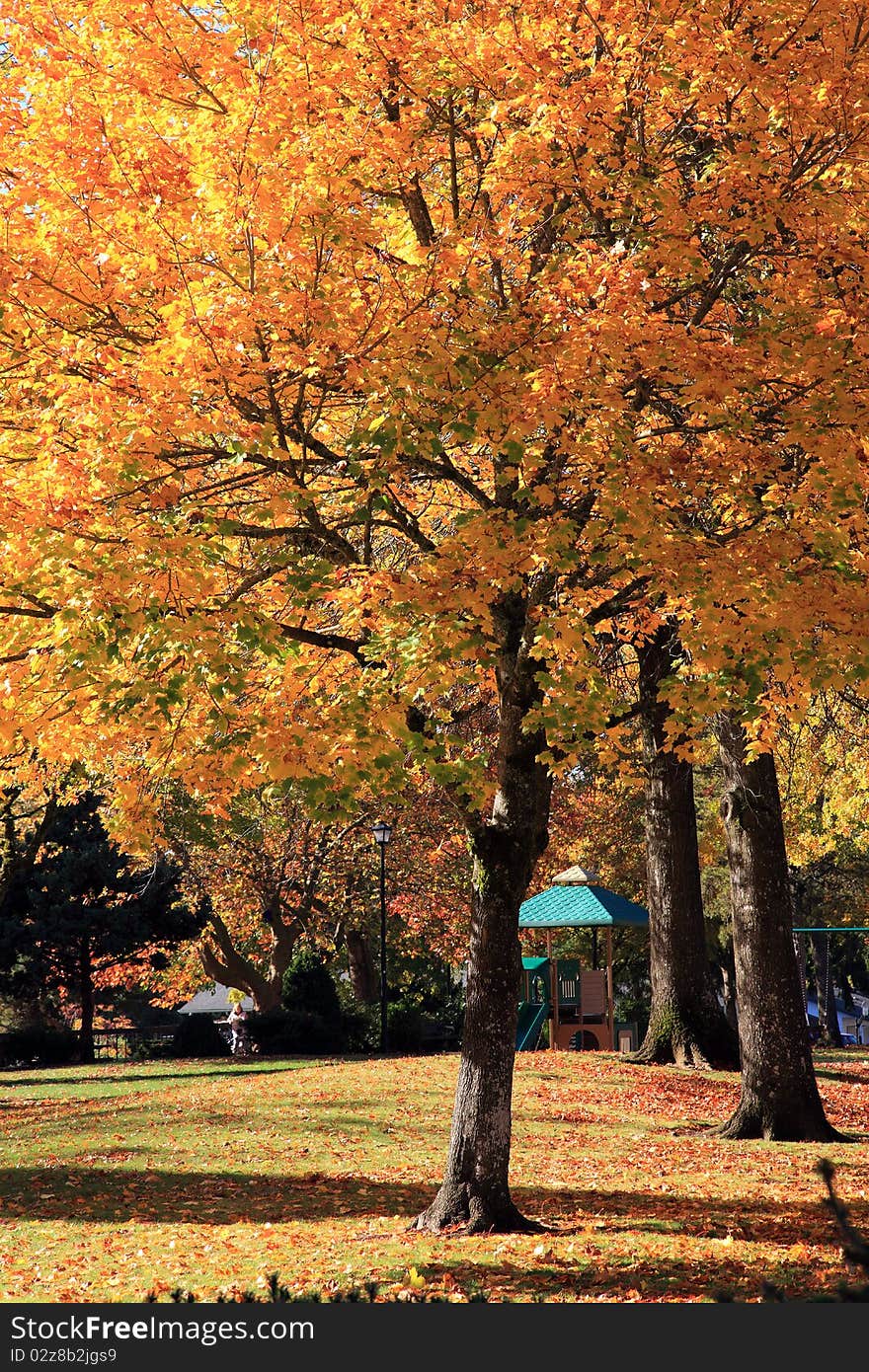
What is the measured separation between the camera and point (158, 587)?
24.0ft

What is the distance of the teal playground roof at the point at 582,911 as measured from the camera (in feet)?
83.3

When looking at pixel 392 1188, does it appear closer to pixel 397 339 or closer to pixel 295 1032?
pixel 397 339

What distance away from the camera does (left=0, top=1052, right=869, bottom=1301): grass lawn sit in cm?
799

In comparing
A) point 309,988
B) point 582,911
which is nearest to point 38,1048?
point 309,988

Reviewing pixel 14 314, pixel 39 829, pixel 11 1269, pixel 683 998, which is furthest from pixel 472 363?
pixel 39 829

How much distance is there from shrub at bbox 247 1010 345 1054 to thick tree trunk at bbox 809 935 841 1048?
14.7 metres

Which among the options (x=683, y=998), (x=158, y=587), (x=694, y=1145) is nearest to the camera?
(x=158, y=587)

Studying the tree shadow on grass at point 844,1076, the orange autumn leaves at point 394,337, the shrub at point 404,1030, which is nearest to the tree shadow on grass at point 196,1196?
the orange autumn leaves at point 394,337

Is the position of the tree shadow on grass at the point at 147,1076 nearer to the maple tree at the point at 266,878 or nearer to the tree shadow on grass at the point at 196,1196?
the maple tree at the point at 266,878

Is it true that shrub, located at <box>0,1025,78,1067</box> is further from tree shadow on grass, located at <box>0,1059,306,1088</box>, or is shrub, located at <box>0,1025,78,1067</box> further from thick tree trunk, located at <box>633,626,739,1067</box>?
thick tree trunk, located at <box>633,626,739,1067</box>

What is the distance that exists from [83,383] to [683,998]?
14.4 meters

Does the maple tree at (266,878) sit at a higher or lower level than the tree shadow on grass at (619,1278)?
higher

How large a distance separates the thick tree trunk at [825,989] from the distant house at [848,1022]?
0.69m

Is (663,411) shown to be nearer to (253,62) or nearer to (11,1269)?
(253,62)
